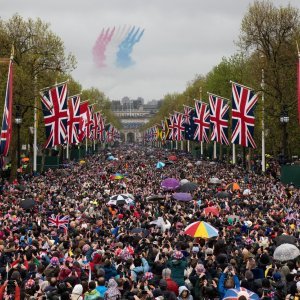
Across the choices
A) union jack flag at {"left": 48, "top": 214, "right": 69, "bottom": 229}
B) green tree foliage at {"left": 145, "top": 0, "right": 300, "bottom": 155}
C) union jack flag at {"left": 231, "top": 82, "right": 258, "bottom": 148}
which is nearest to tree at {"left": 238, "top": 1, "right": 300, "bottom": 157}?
green tree foliage at {"left": 145, "top": 0, "right": 300, "bottom": 155}

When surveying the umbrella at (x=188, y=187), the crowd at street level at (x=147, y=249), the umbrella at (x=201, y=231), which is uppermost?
the umbrella at (x=188, y=187)

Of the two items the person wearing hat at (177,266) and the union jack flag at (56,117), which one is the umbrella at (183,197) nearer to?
the union jack flag at (56,117)

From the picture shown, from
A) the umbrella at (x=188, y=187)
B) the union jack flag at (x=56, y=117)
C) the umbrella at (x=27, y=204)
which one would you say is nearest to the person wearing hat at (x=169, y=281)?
the umbrella at (x=27, y=204)

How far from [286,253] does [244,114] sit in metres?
26.4

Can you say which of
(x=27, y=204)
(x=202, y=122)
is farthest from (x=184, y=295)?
(x=202, y=122)

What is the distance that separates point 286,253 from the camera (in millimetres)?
16969

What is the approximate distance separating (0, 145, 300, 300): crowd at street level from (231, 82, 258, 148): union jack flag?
27.7 ft

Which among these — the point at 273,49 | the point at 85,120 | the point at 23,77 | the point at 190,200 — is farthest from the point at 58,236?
the point at 85,120

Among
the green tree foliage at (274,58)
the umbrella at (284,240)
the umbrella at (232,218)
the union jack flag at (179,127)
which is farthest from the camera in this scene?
the union jack flag at (179,127)

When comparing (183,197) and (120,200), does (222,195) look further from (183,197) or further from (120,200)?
(120,200)

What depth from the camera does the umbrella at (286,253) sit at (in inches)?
665

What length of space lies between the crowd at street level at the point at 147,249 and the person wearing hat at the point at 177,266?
0.02 m

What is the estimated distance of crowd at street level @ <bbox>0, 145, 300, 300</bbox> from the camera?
47.1 ft

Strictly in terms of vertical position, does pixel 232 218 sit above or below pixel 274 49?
below
